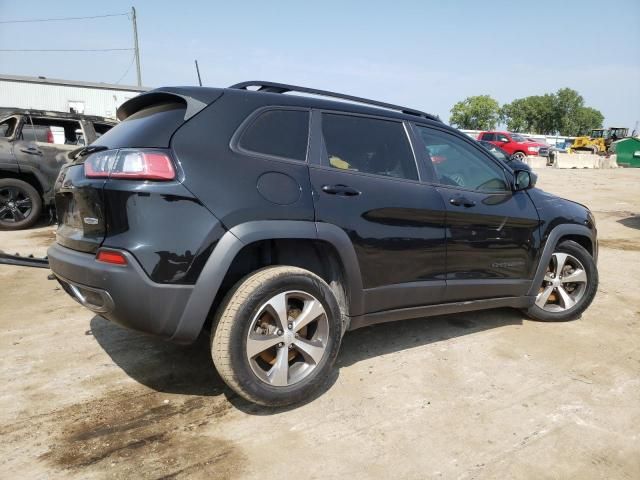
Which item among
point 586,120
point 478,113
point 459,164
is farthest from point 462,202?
point 586,120

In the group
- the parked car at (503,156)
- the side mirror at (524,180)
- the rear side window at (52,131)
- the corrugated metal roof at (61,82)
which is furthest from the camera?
the corrugated metal roof at (61,82)

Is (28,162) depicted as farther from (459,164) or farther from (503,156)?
(503,156)

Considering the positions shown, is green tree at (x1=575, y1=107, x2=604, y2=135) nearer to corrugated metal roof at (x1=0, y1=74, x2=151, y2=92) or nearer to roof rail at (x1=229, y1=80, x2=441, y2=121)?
corrugated metal roof at (x1=0, y1=74, x2=151, y2=92)

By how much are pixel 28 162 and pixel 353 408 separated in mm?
6717

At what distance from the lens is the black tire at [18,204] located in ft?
23.8

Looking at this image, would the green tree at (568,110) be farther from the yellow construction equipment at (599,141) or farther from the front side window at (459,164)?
the front side window at (459,164)

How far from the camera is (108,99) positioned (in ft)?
86.3

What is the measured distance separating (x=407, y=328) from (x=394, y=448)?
65.0 inches

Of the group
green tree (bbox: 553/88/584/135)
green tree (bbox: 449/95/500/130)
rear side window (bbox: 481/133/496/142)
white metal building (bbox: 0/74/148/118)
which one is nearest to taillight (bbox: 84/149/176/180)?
white metal building (bbox: 0/74/148/118)

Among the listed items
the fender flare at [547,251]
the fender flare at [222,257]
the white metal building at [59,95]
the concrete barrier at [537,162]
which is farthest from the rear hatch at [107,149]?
the concrete barrier at [537,162]

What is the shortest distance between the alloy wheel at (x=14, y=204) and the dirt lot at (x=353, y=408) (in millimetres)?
3834

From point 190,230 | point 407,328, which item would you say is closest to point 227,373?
point 190,230

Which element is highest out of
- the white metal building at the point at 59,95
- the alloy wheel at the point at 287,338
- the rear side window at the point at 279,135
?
the white metal building at the point at 59,95

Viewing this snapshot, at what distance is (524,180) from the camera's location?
3.87 meters
